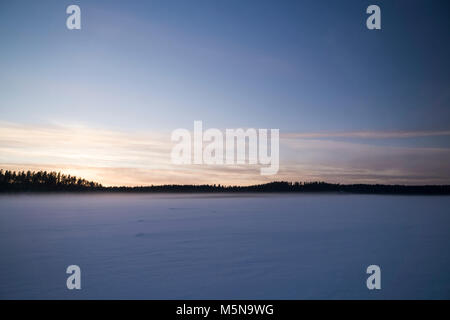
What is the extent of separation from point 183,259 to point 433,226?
41.5 feet

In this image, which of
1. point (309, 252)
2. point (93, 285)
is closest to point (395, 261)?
point (309, 252)
